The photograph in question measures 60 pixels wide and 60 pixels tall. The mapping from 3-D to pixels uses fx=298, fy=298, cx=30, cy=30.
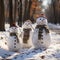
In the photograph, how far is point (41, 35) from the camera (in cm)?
1295

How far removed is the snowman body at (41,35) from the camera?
12938 mm

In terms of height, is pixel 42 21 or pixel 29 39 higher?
pixel 42 21

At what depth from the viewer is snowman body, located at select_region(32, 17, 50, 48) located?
12.9 m

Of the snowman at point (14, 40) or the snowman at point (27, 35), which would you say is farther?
the snowman at point (27, 35)

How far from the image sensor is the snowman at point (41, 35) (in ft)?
42.4

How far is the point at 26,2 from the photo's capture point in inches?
1729

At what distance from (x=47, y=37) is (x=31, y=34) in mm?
1358

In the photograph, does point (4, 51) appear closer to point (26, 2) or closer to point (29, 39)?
point (29, 39)

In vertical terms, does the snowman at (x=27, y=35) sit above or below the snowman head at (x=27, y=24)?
below

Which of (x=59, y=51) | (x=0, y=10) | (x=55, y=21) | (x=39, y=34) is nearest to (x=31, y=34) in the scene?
(x=39, y=34)

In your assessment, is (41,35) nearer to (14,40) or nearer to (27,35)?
(14,40)

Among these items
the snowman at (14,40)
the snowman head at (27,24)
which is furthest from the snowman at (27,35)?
the snowman at (14,40)

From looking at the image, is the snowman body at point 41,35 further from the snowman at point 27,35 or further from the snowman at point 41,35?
the snowman at point 27,35

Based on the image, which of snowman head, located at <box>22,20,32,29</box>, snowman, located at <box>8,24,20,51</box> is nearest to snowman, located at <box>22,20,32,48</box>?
snowman head, located at <box>22,20,32,29</box>
